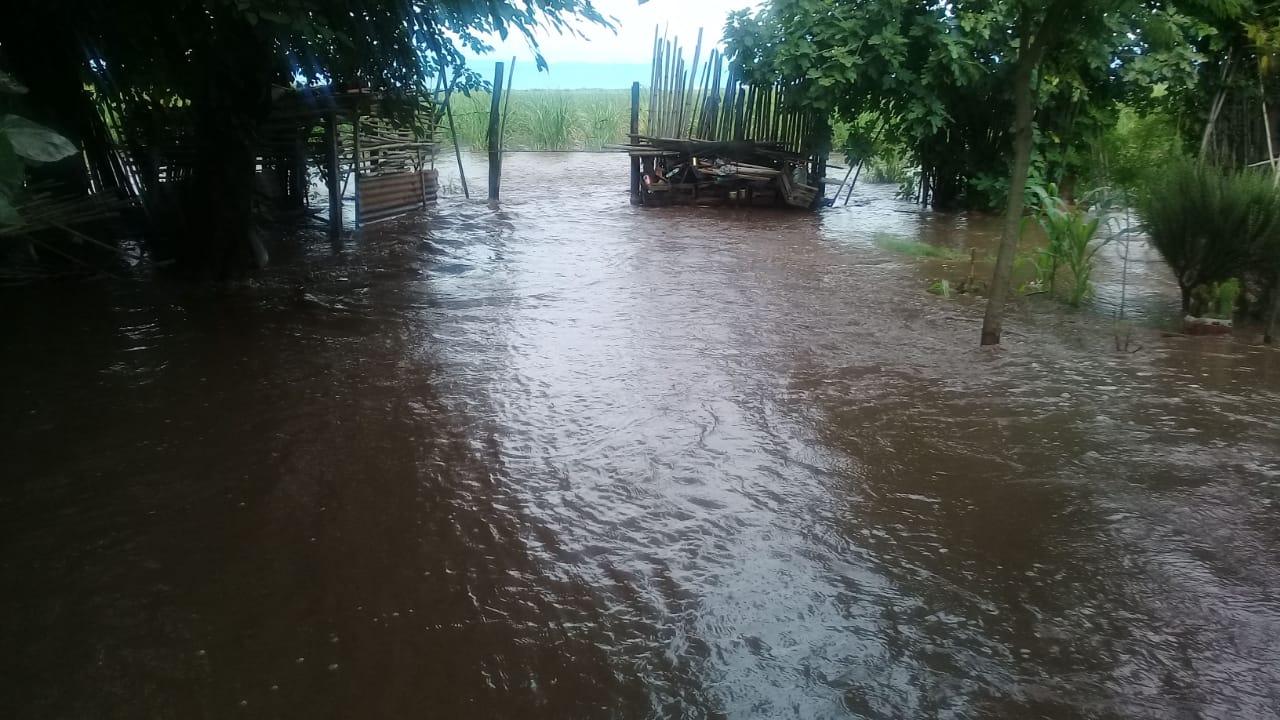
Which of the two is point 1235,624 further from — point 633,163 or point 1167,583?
point 633,163

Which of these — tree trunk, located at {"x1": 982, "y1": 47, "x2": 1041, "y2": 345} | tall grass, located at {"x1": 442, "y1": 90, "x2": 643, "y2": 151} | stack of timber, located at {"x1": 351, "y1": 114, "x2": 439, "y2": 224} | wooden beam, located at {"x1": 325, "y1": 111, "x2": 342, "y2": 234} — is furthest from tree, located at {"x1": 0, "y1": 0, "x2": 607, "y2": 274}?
tall grass, located at {"x1": 442, "y1": 90, "x2": 643, "y2": 151}

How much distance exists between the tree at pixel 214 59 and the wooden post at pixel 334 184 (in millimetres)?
867

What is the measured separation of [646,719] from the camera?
238cm

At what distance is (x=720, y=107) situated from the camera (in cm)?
1149

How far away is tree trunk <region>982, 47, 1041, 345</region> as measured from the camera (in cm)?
485

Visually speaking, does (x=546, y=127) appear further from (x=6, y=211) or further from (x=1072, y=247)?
(x=6, y=211)

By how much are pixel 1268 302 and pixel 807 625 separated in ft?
16.0

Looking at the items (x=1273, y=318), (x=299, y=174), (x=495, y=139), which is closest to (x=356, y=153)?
(x=299, y=174)

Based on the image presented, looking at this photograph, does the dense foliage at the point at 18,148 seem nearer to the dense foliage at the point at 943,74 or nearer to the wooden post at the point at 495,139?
the dense foliage at the point at 943,74

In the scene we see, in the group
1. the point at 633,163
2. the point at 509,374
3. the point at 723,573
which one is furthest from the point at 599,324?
the point at 633,163

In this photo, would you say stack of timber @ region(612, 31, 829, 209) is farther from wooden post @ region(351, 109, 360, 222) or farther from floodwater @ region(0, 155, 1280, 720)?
floodwater @ region(0, 155, 1280, 720)

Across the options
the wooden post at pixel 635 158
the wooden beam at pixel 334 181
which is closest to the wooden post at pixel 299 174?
the wooden beam at pixel 334 181

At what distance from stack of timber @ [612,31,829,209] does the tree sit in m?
4.00

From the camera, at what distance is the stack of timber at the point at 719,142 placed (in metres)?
11.3
